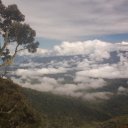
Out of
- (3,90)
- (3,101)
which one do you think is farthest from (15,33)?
(3,101)

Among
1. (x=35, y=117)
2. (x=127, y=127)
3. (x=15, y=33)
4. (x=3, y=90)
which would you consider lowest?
(x=127, y=127)

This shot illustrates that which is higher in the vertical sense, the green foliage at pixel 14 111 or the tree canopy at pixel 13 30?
the tree canopy at pixel 13 30

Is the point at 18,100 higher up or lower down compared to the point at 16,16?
lower down

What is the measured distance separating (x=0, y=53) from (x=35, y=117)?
32.1 feet

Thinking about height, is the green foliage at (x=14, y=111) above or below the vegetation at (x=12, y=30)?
below

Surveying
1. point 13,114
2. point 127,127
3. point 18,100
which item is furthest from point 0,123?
point 127,127

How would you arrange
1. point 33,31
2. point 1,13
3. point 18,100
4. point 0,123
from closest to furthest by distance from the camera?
point 0,123 < point 18,100 < point 1,13 < point 33,31

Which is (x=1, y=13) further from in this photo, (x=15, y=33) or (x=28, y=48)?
(x=28, y=48)

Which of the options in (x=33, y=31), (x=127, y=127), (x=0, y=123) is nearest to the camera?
(x=0, y=123)

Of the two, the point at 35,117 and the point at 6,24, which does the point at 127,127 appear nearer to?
the point at 35,117

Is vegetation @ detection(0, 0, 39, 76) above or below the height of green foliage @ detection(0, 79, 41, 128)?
above

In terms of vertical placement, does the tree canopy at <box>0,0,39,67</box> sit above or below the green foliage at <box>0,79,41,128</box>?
above

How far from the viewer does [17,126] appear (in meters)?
33.1

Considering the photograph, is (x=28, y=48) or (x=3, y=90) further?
(x=28, y=48)
